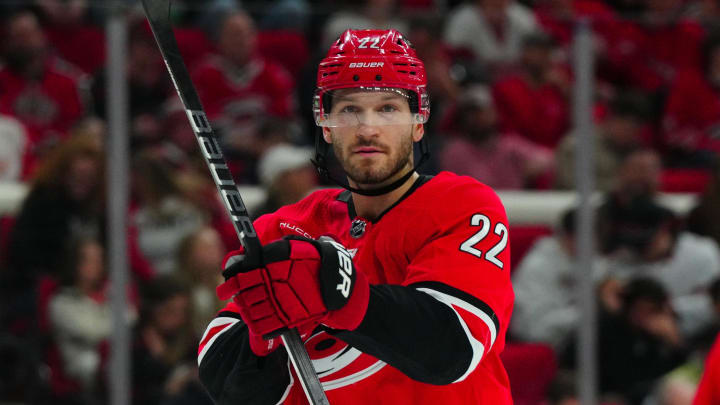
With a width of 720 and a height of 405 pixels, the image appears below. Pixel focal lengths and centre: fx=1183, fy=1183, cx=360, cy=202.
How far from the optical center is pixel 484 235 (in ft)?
6.58

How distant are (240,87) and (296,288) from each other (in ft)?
9.53

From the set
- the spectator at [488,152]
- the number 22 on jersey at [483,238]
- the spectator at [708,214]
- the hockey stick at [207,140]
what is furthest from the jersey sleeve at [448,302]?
the spectator at [708,214]

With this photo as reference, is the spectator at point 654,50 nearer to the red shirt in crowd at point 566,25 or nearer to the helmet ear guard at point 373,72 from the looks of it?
the red shirt in crowd at point 566,25

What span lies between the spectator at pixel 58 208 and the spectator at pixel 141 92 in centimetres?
14

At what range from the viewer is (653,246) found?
415cm

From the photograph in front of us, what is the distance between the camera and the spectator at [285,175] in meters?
3.92

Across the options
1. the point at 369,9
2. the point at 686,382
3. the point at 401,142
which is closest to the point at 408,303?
the point at 401,142

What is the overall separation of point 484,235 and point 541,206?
7.35 feet

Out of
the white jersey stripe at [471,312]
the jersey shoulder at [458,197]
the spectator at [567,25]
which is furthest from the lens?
the spectator at [567,25]

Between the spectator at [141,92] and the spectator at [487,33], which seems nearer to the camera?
the spectator at [141,92]

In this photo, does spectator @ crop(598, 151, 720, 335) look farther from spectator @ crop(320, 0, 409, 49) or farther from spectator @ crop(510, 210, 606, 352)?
spectator @ crop(320, 0, 409, 49)

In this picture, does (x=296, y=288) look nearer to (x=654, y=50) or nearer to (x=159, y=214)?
(x=159, y=214)

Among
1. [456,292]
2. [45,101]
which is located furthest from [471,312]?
[45,101]

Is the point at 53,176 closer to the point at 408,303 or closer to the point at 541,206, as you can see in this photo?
the point at 541,206
